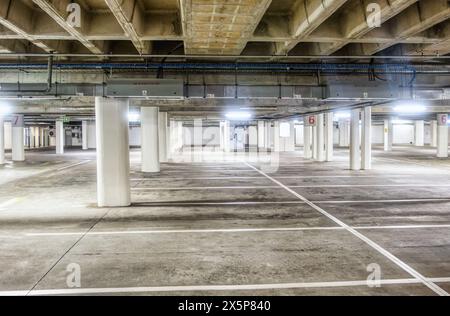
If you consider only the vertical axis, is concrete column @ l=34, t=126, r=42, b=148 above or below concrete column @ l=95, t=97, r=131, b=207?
above

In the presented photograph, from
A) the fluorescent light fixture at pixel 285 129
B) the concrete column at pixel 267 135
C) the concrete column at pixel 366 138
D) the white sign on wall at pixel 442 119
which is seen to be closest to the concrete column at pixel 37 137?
the concrete column at pixel 267 135

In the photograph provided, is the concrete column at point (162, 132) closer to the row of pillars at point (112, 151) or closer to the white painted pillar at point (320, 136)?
the white painted pillar at point (320, 136)

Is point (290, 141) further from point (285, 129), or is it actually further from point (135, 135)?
point (135, 135)

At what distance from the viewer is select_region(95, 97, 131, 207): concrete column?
8734 mm

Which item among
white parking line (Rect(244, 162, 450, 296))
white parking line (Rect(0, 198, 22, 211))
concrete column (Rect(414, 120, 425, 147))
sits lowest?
white parking line (Rect(244, 162, 450, 296))

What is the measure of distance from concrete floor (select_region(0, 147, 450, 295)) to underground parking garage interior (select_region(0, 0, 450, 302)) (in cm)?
3

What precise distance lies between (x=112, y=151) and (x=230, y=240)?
4.08 m

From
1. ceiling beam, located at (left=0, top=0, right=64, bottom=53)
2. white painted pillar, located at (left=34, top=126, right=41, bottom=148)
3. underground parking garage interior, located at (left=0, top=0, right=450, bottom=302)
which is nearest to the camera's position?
underground parking garage interior, located at (left=0, top=0, right=450, bottom=302)

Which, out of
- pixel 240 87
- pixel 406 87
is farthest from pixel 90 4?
pixel 406 87

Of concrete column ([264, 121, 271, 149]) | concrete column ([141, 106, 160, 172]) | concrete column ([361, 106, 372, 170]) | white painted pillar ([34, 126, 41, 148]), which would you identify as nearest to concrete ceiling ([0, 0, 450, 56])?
concrete column ([141, 106, 160, 172])

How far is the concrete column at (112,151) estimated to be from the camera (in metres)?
8.73

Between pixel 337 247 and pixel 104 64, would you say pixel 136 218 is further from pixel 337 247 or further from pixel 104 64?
pixel 337 247

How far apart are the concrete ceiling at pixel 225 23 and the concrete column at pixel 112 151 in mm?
1882

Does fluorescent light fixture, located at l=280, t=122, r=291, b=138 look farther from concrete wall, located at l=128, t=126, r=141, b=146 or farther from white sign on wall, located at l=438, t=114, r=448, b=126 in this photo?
concrete wall, located at l=128, t=126, r=141, b=146
